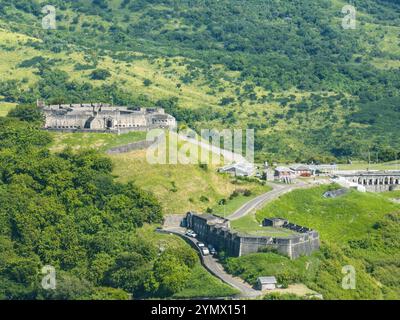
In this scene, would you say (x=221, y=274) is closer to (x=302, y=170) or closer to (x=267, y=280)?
(x=267, y=280)

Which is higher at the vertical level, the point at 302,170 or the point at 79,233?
the point at 302,170

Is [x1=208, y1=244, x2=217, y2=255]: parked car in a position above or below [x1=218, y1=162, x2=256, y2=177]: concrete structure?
below

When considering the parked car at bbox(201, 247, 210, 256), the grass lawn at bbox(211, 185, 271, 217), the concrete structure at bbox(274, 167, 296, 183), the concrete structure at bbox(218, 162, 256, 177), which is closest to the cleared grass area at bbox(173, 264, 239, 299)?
the parked car at bbox(201, 247, 210, 256)

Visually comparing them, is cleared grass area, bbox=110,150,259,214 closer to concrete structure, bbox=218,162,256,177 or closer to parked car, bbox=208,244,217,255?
concrete structure, bbox=218,162,256,177
